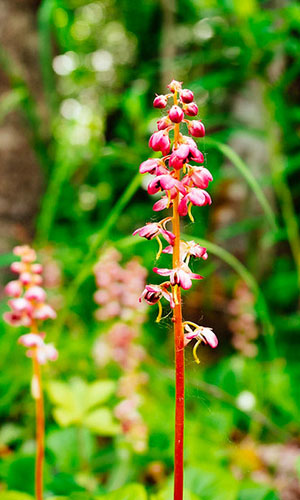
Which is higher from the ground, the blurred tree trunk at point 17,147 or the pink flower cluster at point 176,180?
the blurred tree trunk at point 17,147

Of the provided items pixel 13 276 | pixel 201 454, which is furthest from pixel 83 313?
pixel 201 454

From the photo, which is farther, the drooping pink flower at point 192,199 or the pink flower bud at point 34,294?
the pink flower bud at point 34,294

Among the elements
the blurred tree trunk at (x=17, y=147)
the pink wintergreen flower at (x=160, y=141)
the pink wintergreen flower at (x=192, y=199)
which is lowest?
the pink wintergreen flower at (x=192, y=199)

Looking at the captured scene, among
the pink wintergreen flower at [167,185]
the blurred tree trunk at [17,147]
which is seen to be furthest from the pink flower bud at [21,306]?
the blurred tree trunk at [17,147]

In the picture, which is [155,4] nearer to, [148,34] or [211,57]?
[148,34]

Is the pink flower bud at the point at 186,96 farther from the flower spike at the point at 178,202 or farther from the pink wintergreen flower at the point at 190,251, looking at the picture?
the pink wintergreen flower at the point at 190,251

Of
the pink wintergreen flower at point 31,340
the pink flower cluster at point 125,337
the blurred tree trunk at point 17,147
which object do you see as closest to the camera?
the pink wintergreen flower at point 31,340

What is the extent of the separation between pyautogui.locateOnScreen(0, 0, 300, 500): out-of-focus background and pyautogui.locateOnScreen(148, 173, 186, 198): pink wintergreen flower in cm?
24

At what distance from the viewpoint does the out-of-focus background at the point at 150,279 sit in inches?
52.0

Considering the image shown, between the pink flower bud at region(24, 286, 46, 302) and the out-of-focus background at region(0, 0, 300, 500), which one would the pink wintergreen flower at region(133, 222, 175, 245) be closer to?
the out-of-focus background at region(0, 0, 300, 500)

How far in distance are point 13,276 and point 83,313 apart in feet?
1.50

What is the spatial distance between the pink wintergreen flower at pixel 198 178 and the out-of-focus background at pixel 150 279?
0.24 m

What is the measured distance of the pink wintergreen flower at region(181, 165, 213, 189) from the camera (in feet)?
2.08

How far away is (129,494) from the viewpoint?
0.86 metres
